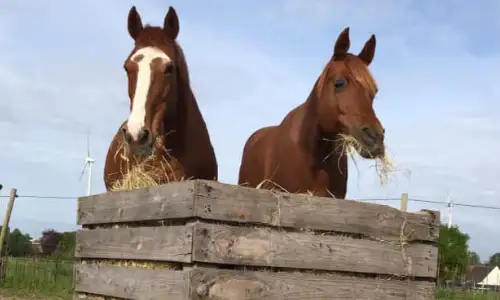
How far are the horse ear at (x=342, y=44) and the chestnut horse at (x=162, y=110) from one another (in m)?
1.06

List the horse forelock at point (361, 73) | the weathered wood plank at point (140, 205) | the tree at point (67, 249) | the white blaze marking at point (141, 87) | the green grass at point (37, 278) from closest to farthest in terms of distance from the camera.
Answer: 1. the weathered wood plank at point (140, 205)
2. the white blaze marking at point (141, 87)
3. the horse forelock at point (361, 73)
4. the green grass at point (37, 278)
5. the tree at point (67, 249)

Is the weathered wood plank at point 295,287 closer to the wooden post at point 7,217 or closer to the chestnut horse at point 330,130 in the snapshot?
the chestnut horse at point 330,130

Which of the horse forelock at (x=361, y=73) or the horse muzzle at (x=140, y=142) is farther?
the horse forelock at (x=361, y=73)

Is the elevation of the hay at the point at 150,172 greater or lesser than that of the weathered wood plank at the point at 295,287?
greater

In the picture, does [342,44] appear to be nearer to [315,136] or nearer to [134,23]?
[315,136]

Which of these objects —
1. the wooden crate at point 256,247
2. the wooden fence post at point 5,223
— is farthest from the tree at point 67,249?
the wooden crate at point 256,247

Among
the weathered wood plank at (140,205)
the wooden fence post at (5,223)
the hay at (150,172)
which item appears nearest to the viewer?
the weathered wood plank at (140,205)

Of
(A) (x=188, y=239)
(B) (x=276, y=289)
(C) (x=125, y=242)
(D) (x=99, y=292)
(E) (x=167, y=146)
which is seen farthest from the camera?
(E) (x=167, y=146)

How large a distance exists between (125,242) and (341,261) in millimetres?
989

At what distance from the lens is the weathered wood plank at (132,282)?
95.0 inches

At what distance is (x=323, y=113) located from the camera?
416 cm

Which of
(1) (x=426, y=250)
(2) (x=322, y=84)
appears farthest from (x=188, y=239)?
(2) (x=322, y=84)

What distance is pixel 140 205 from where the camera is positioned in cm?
280

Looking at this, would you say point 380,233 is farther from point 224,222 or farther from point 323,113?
point 323,113
